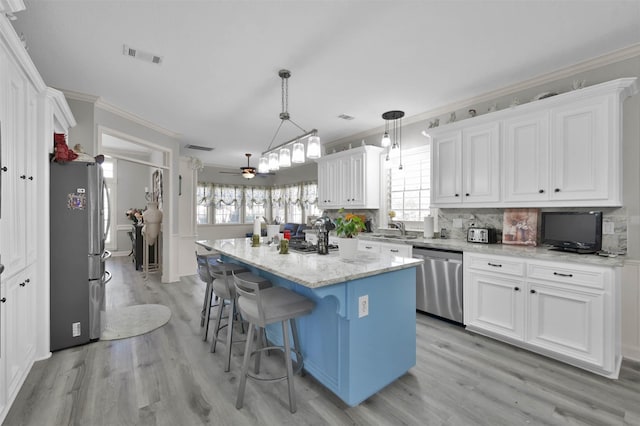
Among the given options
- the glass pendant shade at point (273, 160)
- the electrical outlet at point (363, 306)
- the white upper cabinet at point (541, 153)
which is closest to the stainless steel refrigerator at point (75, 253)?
the glass pendant shade at point (273, 160)

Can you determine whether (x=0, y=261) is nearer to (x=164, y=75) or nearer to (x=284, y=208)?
(x=164, y=75)

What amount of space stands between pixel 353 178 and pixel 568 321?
3308 mm

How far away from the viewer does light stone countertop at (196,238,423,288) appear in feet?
5.47

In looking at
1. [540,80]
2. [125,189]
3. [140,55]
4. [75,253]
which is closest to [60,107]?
[140,55]

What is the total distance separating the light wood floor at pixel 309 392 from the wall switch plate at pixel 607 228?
1120mm

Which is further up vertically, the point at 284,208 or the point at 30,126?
the point at 30,126

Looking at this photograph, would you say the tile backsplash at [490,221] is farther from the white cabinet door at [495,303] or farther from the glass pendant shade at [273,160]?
the glass pendant shade at [273,160]

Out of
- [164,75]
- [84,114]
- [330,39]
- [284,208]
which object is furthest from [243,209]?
[330,39]

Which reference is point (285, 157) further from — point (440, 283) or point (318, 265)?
point (440, 283)

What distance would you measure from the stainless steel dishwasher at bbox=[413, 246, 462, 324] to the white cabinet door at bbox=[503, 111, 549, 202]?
2.97ft

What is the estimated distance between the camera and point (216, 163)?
877cm

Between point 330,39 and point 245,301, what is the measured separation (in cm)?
219

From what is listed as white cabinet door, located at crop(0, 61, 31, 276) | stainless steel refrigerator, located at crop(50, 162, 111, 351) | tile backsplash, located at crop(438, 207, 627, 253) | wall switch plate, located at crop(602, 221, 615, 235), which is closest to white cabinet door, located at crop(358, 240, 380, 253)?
tile backsplash, located at crop(438, 207, 627, 253)

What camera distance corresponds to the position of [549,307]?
8.30 ft
